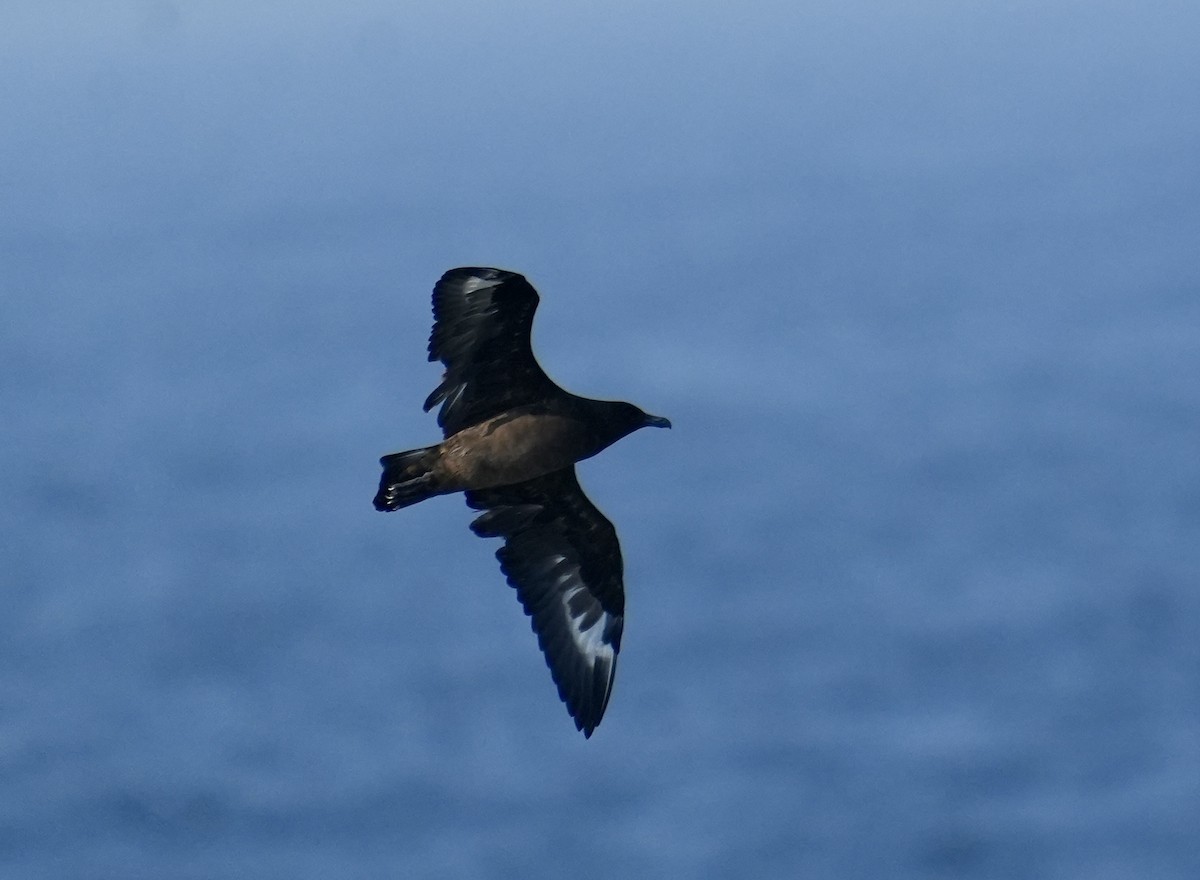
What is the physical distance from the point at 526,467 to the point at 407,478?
2.39 feet

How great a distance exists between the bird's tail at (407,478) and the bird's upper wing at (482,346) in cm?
31

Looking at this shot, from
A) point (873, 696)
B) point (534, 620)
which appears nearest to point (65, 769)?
point (873, 696)

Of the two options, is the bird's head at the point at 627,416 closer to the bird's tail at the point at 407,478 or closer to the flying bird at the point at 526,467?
the flying bird at the point at 526,467

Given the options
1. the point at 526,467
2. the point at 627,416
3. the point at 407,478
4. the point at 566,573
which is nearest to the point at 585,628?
the point at 566,573

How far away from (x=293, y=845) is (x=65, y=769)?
16.9 m

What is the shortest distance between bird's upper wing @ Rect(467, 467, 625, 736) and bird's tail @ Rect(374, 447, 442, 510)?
76cm

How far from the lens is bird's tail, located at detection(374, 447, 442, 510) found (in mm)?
10469

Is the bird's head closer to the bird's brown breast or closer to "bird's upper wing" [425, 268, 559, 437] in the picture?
the bird's brown breast

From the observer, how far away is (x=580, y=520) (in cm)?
1148

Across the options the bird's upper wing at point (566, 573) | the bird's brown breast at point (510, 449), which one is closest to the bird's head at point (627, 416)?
the bird's brown breast at point (510, 449)

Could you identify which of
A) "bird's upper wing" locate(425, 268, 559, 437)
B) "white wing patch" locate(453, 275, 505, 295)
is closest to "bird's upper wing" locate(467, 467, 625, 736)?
"bird's upper wing" locate(425, 268, 559, 437)

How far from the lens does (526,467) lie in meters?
10.8

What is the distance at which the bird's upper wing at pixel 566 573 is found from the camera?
37.5ft

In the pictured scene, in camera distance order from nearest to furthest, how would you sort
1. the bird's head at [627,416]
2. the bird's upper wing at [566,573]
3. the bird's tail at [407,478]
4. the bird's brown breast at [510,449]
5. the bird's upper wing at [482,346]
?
the bird's tail at [407,478], the bird's upper wing at [482,346], the bird's brown breast at [510,449], the bird's head at [627,416], the bird's upper wing at [566,573]
